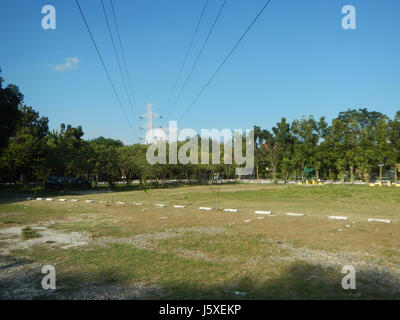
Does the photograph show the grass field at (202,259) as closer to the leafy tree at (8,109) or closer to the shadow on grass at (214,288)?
the shadow on grass at (214,288)

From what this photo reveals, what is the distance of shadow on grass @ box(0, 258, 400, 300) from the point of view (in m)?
4.72

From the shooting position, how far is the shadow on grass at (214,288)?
186 inches

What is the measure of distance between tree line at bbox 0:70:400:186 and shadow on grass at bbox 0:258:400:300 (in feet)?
90.3

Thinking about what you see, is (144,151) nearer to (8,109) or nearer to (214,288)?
(8,109)

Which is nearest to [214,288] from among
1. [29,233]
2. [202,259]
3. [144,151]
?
[202,259]

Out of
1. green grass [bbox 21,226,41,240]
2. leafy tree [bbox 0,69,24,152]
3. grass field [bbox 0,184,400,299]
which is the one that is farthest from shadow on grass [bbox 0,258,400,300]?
leafy tree [bbox 0,69,24,152]

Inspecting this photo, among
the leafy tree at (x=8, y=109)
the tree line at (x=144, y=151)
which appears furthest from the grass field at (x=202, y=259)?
the tree line at (x=144, y=151)

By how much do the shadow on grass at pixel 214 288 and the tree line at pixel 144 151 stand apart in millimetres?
27523

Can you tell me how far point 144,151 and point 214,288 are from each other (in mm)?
41670
